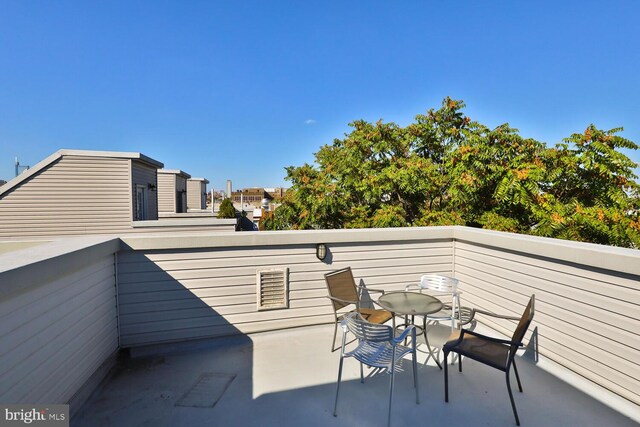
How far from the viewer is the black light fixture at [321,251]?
4.00 m

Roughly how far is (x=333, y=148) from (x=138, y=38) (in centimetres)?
731

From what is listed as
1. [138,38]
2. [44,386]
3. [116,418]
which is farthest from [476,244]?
[138,38]

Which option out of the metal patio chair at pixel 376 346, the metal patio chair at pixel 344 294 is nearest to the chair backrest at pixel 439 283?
the metal patio chair at pixel 344 294

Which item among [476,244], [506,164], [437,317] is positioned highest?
[506,164]

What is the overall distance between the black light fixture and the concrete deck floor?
3.90 feet

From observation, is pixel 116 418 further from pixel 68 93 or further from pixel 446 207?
pixel 68 93

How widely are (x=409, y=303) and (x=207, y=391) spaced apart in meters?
2.20

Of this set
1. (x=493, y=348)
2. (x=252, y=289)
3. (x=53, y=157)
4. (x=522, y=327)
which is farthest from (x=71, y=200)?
(x=522, y=327)

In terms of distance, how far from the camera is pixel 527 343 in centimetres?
339

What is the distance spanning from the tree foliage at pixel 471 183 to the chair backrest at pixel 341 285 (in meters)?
3.85

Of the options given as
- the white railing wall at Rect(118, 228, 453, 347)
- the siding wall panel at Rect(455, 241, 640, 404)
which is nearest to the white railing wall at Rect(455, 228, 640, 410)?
the siding wall panel at Rect(455, 241, 640, 404)

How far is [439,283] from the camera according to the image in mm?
3979

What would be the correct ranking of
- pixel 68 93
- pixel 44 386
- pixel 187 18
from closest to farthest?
pixel 44 386, pixel 187 18, pixel 68 93

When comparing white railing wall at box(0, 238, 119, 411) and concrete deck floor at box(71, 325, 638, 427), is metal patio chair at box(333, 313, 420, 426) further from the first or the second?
white railing wall at box(0, 238, 119, 411)
